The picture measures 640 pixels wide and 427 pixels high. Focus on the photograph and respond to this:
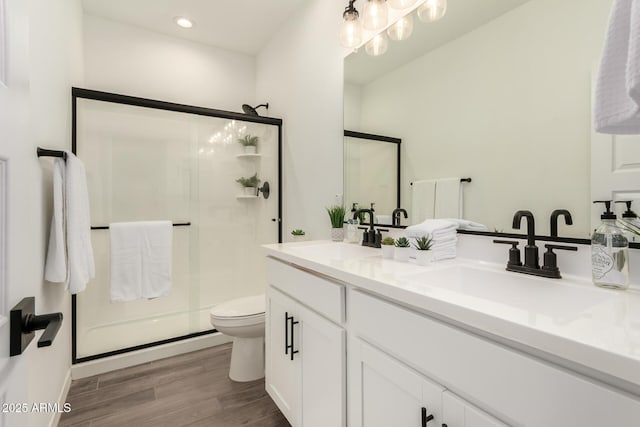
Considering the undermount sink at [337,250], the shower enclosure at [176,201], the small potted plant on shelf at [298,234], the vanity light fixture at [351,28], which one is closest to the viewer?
the undermount sink at [337,250]

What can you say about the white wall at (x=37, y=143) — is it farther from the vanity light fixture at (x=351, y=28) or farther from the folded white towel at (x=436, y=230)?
the vanity light fixture at (x=351, y=28)

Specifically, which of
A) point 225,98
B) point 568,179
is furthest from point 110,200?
point 568,179

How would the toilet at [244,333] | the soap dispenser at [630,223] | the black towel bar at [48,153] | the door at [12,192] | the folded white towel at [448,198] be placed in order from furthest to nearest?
the toilet at [244,333]
the folded white towel at [448,198]
the black towel bar at [48,153]
the soap dispenser at [630,223]
the door at [12,192]

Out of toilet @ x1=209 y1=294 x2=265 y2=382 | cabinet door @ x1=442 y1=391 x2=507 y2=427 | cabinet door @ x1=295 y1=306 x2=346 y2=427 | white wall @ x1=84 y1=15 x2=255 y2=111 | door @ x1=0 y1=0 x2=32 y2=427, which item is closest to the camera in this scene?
door @ x1=0 y1=0 x2=32 y2=427

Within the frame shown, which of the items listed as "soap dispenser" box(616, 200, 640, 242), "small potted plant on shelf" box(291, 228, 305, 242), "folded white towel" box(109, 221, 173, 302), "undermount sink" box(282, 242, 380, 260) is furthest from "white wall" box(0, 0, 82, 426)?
"soap dispenser" box(616, 200, 640, 242)

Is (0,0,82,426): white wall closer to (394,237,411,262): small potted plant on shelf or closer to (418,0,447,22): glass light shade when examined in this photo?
(394,237,411,262): small potted plant on shelf

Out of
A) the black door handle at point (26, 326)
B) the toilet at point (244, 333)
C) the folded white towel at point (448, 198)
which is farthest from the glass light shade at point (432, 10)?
the toilet at point (244, 333)

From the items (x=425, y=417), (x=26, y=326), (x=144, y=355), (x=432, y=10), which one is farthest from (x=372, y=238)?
(x=144, y=355)

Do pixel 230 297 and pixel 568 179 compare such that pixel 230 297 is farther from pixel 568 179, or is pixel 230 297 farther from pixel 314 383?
pixel 568 179

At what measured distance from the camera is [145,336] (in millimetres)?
2434

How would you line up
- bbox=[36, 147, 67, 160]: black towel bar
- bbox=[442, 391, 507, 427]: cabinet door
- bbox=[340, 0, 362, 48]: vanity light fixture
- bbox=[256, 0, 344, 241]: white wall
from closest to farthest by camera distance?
bbox=[442, 391, 507, 427]: cabinet door, bbox=[36, 147, 67, 160]: black towel bar, bbox=[340, 0, 362, 48]: vanity light fixture, bbox=[256, 0, 344, 241]: white wall

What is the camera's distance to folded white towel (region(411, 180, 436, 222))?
148 centimetres

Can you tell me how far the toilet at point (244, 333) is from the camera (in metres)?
1.94

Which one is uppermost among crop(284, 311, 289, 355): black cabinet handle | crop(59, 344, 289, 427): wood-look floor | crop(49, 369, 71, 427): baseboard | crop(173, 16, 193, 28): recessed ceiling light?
crop(173, 16, 193, 28): recessed ceiling light
